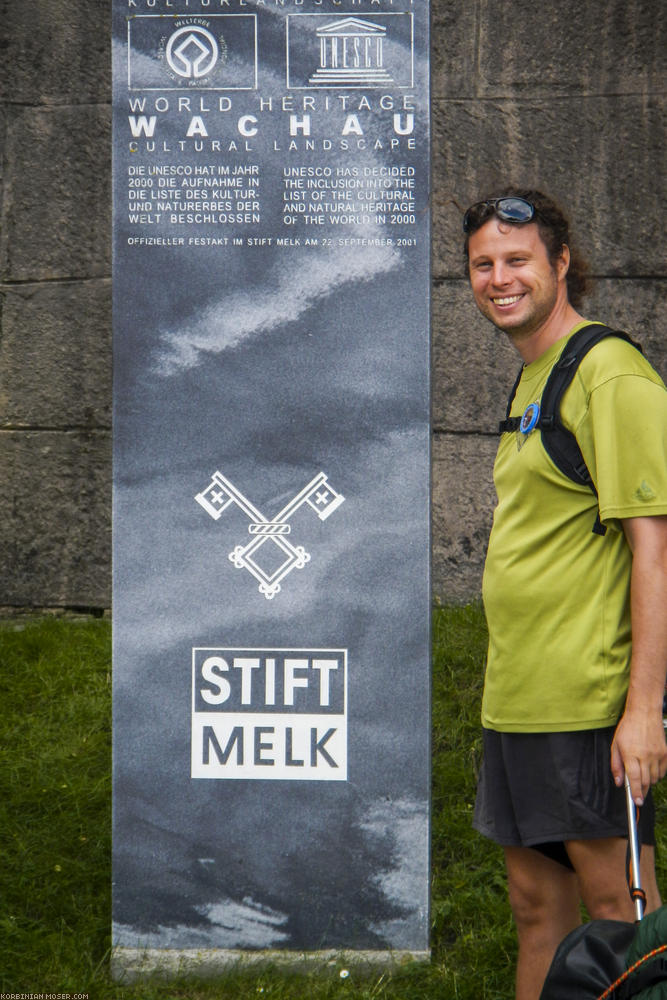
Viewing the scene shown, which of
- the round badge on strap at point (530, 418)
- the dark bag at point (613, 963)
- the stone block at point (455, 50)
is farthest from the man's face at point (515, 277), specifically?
the stone block at point (455, 50)

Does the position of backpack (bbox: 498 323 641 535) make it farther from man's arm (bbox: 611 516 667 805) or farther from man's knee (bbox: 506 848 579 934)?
man's knee (bbox: 506 848 579 934)

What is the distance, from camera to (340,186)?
3148mm

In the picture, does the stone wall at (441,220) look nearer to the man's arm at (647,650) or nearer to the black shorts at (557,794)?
the black shorts at (557,794)

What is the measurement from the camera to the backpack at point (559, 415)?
2.30 m

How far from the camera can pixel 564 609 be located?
233 cm

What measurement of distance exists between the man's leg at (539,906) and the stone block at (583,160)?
155 inches

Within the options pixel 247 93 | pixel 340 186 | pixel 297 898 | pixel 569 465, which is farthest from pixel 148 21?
pixel 297 898

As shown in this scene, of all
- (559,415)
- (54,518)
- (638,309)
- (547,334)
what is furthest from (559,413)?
(54,518)

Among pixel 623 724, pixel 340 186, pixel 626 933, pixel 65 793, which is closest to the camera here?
pixel 626 933

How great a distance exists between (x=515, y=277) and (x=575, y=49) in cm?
388

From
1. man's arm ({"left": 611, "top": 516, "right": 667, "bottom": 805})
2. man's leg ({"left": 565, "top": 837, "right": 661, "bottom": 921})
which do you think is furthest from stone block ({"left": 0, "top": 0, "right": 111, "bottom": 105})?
man's leg ({"left": 565, "top": 837, "right": 661, "bottom": 921})

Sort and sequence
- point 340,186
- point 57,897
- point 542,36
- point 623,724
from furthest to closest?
point 542,36 → point 57,897 → point 340,186 → point 623,724

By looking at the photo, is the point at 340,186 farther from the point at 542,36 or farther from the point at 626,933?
the point at 542,36

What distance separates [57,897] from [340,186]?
241 cm
